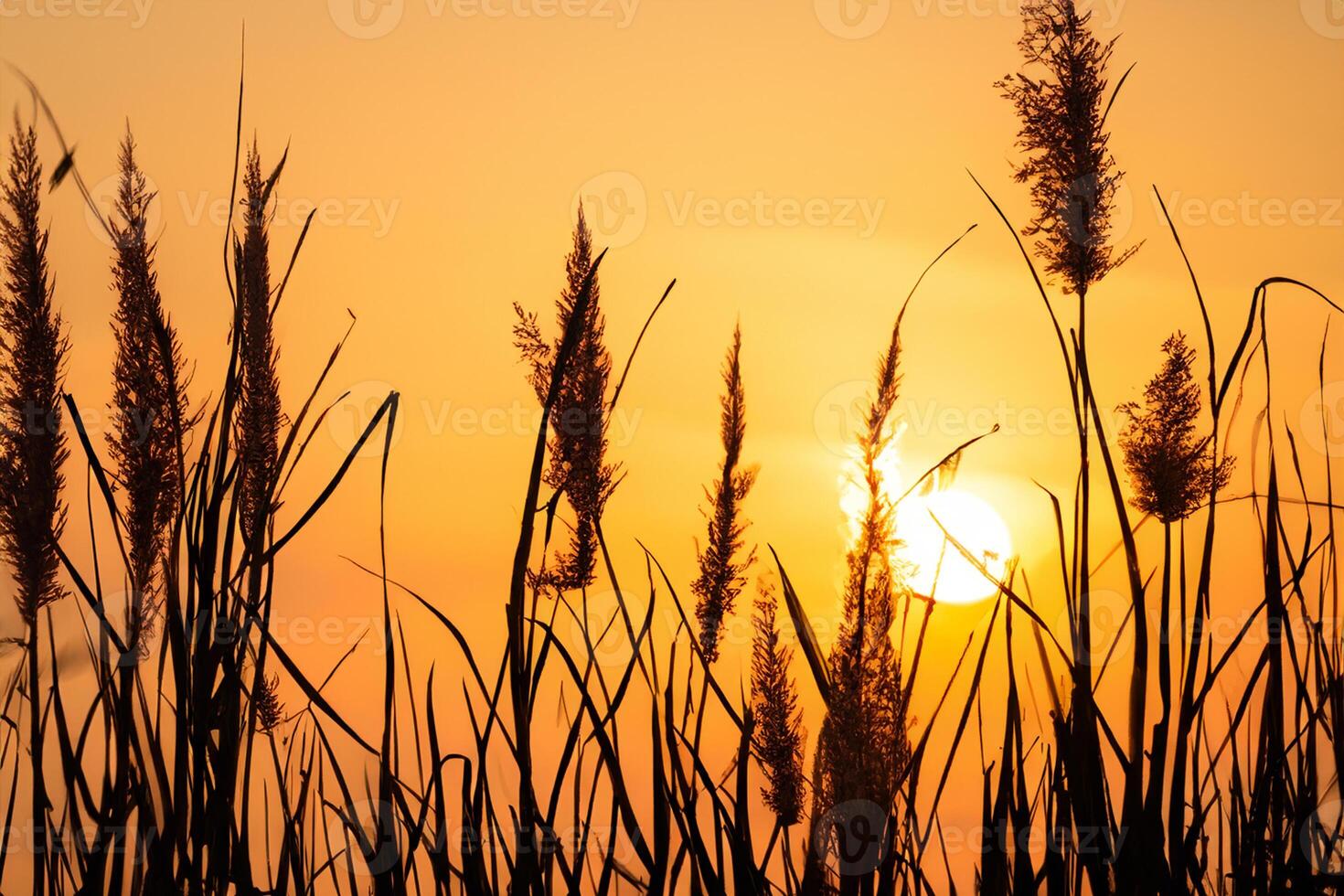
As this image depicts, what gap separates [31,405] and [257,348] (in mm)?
419

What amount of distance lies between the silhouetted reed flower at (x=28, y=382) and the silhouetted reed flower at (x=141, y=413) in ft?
0.43

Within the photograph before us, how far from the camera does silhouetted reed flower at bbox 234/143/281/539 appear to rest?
175 cm

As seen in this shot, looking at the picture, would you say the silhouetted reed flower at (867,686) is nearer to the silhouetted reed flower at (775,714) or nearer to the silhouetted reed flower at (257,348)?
the silhouetted reed flower at (775,714)

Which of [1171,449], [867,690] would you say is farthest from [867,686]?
[1171,449]

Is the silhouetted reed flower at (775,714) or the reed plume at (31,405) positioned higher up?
the reed plume at (31,405)

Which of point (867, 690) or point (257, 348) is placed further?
point (257, 348)

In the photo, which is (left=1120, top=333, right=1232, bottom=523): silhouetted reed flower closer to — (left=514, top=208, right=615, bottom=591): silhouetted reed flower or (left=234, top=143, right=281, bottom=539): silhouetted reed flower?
(left=514, top=208, right=615, bottom=591): silhouetted reed flower

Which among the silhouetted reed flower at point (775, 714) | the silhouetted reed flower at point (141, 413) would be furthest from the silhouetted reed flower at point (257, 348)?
the silhouetted reed flower at point (775, 714)

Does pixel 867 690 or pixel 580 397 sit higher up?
pixel 580 397

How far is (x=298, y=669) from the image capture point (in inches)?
60.1

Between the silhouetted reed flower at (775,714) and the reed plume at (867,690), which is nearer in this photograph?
the reed plume at (867,690)

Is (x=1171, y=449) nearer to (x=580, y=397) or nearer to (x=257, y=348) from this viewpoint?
(x=580, y=397)

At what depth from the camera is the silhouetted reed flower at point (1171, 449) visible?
6.11ft

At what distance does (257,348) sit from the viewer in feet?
5.94
